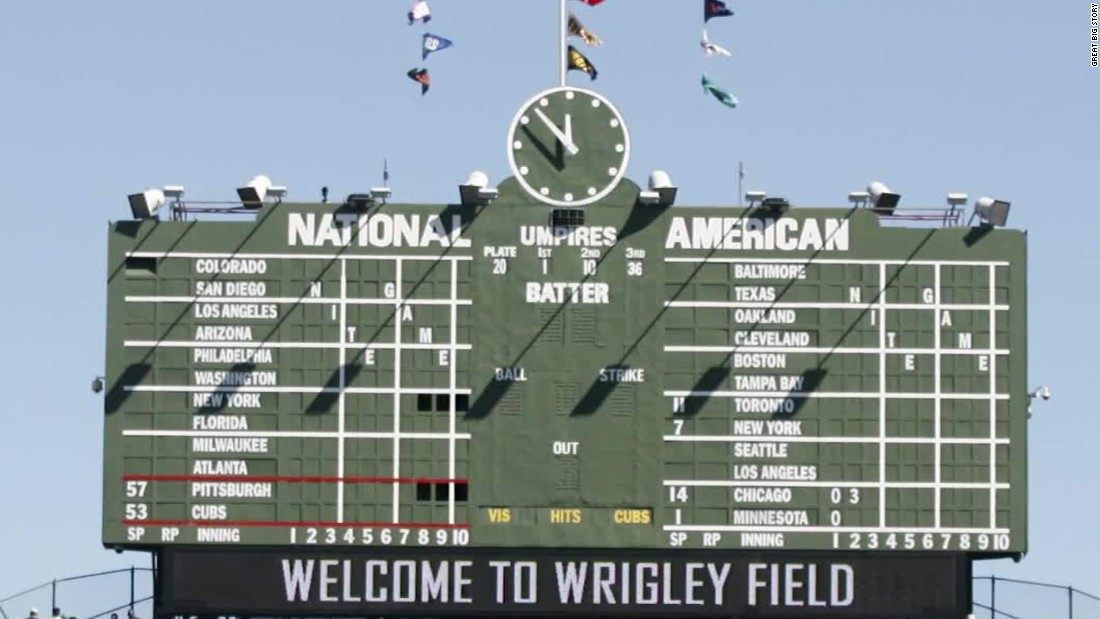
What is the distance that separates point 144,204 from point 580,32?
8938mm

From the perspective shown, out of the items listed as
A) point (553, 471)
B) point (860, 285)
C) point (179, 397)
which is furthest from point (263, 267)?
point (860, 285)

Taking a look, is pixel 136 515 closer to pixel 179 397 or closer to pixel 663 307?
pixel 179 397

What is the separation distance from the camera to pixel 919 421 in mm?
56625

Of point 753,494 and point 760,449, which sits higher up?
point 760,449

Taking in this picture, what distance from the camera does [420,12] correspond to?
6097cm

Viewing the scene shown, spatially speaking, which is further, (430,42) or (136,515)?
(430,42)

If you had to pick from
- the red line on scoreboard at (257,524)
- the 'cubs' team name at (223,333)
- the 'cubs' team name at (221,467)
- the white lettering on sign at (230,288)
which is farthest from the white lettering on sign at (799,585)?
the white lettering on sign at (230,288)

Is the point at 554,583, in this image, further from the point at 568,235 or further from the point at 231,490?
the point at 568,235

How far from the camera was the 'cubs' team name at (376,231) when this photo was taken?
2239 inches

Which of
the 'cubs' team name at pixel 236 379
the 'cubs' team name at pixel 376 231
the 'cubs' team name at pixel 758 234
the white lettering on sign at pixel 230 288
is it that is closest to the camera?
the 'cubs' team name at pixel 236 379

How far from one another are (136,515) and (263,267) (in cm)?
497

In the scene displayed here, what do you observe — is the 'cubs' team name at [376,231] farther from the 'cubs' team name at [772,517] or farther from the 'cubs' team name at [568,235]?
the 'cubs' team name at [772,517]

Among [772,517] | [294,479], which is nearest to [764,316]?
[772,517]

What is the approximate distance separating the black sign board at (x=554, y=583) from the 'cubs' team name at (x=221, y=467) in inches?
57.3
